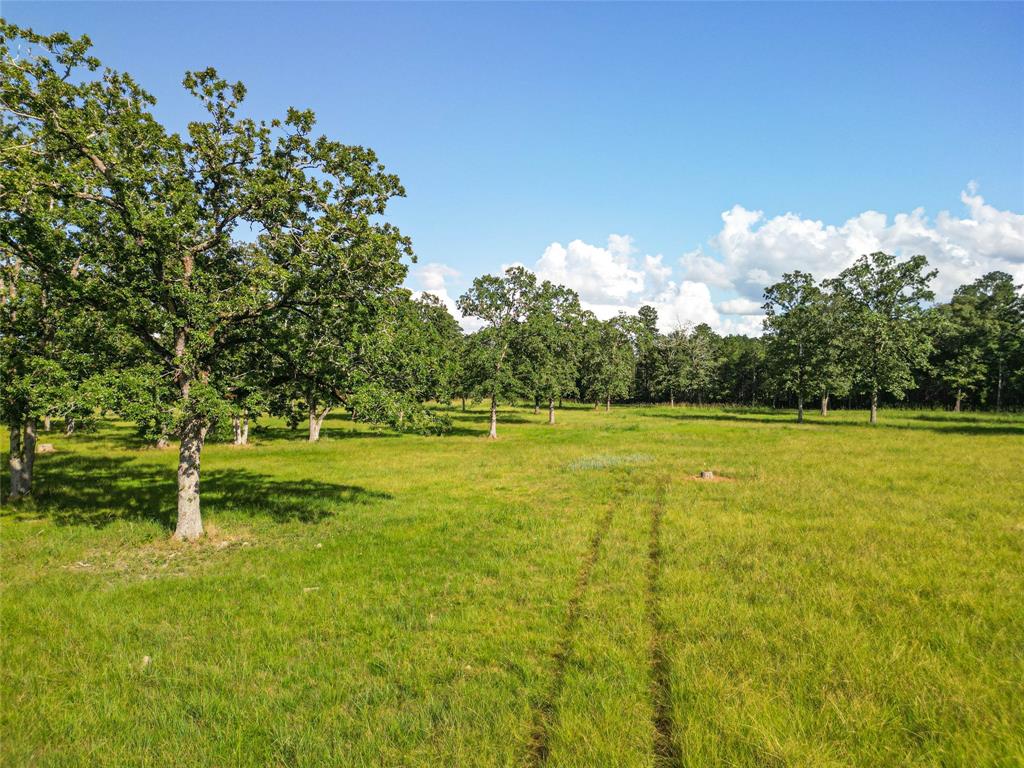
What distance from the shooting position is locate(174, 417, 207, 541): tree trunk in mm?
14312

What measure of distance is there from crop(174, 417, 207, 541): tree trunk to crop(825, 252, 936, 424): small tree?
2423 inches

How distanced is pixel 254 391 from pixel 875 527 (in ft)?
64.3

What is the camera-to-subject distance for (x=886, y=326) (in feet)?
176

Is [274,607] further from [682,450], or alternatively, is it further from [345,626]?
[682,450]

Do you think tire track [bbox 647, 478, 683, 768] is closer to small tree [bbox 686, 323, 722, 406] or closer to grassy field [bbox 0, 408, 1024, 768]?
grassy field [bbox 0, 408, 1024, 768]

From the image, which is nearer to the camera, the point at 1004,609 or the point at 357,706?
the point at 357,706

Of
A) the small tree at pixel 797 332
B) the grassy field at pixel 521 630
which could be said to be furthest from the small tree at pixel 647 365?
the grassy field at pixel 521 630

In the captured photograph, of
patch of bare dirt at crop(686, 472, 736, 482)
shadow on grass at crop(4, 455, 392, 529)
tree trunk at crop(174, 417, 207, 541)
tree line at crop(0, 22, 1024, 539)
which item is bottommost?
shadow on grass at crop(4, 455, 392, 529)

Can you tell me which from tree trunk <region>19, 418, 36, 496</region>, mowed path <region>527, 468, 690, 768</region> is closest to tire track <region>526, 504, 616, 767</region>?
mowed path <region>527, 468, 690, 768</region>

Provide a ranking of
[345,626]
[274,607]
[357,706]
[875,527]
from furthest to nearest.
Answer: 1. [875,527]
2. [274,607]
3. [345,626]
4. [357,706]

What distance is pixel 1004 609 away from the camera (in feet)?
31.4

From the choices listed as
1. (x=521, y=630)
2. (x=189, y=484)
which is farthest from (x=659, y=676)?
(x=189, y=484)

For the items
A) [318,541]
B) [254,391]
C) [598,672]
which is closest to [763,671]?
[598,672]

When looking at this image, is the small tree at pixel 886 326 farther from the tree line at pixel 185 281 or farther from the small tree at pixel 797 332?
the tree line at pixel 185 281
